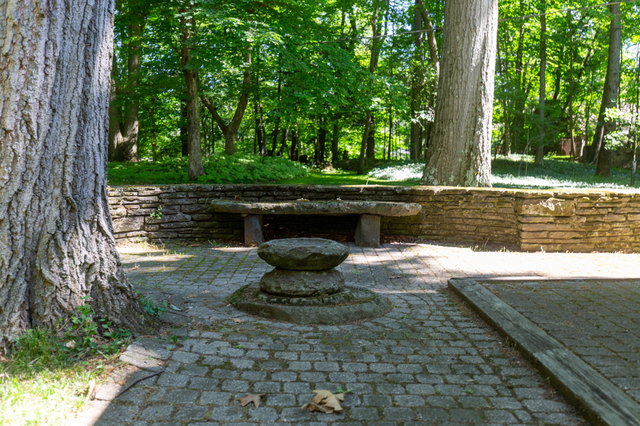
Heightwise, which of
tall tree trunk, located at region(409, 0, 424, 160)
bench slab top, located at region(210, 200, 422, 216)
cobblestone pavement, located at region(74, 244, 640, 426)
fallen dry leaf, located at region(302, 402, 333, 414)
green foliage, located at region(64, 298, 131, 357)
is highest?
tall tree trunk, located at region(409, 0, 424, 160)

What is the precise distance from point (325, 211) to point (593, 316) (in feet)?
12.9

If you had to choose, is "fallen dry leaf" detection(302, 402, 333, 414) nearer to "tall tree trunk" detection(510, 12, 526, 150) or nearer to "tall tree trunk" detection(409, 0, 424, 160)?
"tall tree trunk" detection(409, 0, 424, 160)

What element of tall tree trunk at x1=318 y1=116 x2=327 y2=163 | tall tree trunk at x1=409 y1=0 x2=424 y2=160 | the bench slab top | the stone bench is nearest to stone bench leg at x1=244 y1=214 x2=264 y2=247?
the stone bench

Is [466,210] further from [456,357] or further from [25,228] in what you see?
[25,228]

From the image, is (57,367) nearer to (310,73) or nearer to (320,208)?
(320,208)

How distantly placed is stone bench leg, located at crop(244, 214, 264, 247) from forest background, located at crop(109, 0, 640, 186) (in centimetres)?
420

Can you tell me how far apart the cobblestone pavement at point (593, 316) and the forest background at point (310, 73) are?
5.15 metres

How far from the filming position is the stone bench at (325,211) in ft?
23.0

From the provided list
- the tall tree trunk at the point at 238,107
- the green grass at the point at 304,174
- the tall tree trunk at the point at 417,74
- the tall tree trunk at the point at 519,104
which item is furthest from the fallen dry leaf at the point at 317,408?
the tall tree trunk at the point at 519,104

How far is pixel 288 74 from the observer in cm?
1231

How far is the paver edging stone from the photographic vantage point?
7.75 ft

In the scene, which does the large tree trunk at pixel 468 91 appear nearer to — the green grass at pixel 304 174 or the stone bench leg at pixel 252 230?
the green grass at pixel 304 174

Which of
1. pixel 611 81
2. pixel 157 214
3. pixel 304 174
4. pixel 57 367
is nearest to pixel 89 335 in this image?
pixel 57 367

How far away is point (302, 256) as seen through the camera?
4.18 metres
